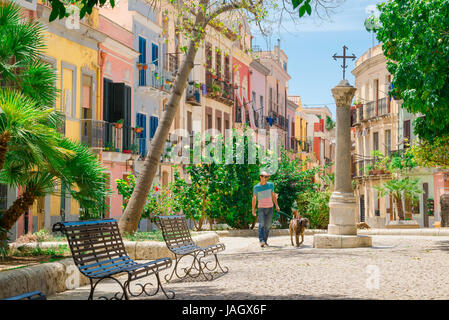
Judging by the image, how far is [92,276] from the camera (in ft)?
25.4

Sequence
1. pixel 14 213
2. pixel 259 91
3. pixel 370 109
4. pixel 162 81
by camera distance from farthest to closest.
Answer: pixel 259 91 → pixel 370 109 → pixel 162 81 → pixel 14 213

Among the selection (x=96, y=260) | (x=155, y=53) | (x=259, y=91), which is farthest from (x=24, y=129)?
(x=259, y=91)

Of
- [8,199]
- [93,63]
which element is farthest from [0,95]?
[93,63]

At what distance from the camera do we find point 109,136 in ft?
90.4

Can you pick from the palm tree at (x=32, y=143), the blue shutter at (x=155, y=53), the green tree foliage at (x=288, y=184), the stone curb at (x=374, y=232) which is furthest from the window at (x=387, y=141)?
the palm tree at (x=32, y=143)

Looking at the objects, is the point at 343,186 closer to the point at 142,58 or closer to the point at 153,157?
the point at 153,157

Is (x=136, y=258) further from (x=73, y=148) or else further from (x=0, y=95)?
(x=0, y=95)

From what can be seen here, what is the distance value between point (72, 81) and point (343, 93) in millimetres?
11452

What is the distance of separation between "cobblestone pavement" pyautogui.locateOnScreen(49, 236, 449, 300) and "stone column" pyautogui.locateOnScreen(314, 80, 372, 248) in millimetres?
1140

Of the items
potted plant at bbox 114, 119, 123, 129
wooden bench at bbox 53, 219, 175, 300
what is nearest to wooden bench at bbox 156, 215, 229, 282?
wooden bench at bbox 53, 219, 175, 300

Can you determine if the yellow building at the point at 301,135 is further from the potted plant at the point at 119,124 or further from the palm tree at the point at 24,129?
the palm tree at the point at 24,129

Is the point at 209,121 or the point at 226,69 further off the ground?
the point at 226,69

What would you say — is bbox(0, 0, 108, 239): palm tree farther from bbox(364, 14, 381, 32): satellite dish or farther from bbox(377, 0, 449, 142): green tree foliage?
bbox(364, 14, 381, 32): satellite dish

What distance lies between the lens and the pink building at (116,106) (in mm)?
27672
